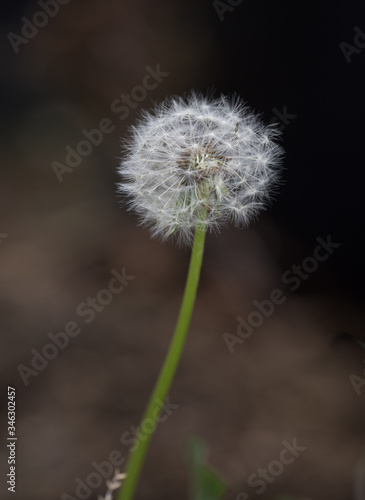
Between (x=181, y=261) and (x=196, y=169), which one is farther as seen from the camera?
(x=181, y=261)

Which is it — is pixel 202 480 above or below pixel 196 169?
below

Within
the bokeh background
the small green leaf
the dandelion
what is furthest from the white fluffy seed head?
the bokeh background

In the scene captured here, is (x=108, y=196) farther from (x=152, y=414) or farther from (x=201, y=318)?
(x=152, y=414)

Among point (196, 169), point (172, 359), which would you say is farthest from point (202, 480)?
point (196, 169)

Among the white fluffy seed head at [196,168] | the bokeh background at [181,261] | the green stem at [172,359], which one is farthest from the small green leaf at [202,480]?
the bokeh background at [181,261]

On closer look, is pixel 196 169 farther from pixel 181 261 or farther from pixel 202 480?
pixel 181 261

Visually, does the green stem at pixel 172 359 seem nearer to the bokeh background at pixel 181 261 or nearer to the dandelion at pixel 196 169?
the dandelion at pixel 196 169

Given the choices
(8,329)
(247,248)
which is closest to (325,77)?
(247,248)

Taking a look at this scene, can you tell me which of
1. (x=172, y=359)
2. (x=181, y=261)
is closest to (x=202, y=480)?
(x=172, y=359)
